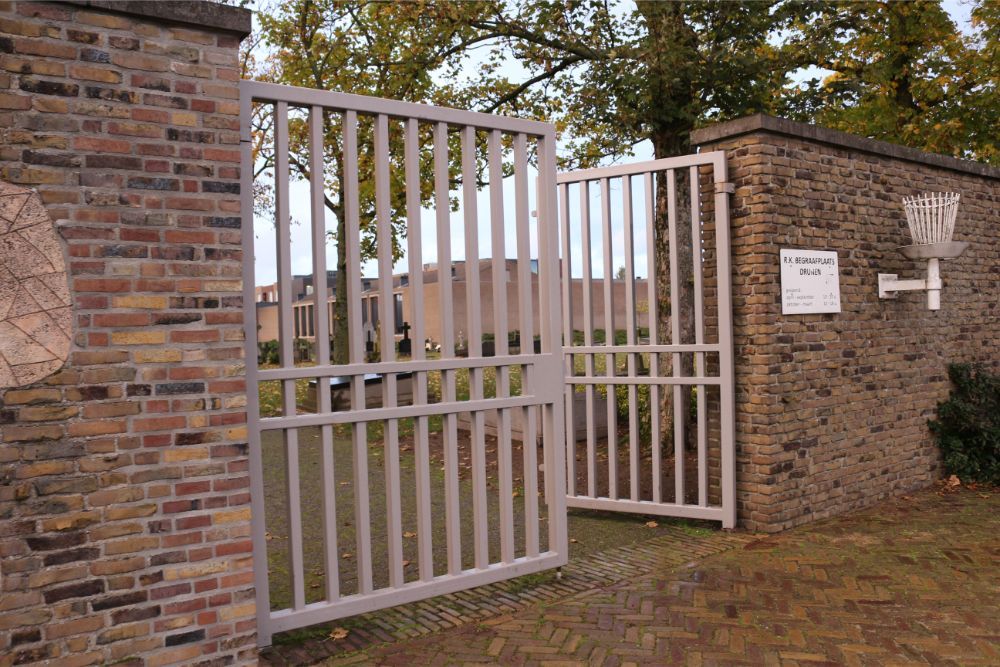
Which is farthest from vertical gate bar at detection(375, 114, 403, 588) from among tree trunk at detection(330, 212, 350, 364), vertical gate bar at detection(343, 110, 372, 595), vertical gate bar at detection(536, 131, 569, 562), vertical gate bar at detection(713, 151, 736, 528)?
tree trunk at detection(330, 212, 350, 364)

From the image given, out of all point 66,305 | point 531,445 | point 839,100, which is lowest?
point 531,445

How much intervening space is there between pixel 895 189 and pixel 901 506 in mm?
2689

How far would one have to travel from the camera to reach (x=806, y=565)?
5.03 meters

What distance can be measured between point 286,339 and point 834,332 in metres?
4.39

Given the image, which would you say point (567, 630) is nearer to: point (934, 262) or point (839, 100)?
point (934, 262)

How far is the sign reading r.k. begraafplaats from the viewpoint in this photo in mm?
5895

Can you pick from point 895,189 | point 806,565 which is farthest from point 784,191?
point 806,565

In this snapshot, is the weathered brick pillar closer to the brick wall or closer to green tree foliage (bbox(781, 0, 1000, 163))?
the brick wall

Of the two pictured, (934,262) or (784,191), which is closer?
(784,191)

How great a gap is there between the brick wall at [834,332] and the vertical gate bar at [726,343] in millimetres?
82

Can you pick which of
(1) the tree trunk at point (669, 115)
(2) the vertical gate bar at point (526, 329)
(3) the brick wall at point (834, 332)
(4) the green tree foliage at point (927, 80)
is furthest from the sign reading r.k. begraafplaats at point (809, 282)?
(4) the green tree foliage at point (927, 80)

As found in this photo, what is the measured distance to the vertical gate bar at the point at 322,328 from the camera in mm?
3980

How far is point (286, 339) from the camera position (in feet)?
12.8

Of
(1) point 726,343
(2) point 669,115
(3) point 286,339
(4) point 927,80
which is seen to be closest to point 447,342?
(3) point 286,339
